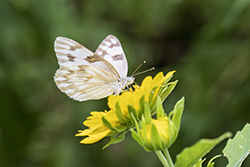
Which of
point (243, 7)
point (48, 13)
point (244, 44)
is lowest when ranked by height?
point (244, 44)

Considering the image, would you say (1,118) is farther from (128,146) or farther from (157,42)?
(157,42)

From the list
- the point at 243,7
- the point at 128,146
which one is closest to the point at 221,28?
the point at 243,7

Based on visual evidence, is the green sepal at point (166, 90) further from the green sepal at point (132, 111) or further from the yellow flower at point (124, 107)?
the green sepal at point (132, 111)

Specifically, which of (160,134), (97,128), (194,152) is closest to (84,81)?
(97,128)

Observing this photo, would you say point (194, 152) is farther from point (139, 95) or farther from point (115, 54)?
point (115, 54)

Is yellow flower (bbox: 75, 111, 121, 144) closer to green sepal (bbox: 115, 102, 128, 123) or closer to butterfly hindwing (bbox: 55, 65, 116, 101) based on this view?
green sepal (bbox: 115, 102, 128, 123)

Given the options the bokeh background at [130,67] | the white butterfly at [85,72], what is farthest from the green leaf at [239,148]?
the bokeh background at [130,67]

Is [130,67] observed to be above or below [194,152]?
above
